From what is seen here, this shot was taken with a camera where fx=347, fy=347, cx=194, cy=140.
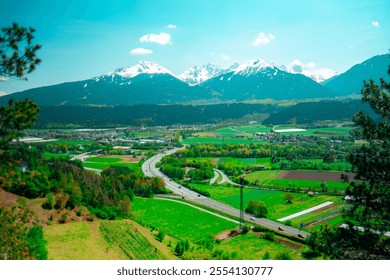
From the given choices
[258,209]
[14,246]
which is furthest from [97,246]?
[258,209]

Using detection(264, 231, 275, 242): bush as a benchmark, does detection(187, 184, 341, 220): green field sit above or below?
below

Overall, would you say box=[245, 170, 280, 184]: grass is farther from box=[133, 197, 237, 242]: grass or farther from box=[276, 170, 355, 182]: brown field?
box=[133, 197, 237, 242]: grass

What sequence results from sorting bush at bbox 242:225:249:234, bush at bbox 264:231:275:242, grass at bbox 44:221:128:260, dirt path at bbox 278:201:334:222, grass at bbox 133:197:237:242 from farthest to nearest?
dirt path at bbox 278:201:334:222 < grass at bbox 133:197:237:242 < bush at bbox 242:225:249:234 < bush at bbox 264:231:275:242 < grass at bbox 44:221:128:260

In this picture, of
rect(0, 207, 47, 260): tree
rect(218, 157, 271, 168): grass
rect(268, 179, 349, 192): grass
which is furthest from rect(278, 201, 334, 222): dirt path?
rect(218, 157, 271, 168): grass

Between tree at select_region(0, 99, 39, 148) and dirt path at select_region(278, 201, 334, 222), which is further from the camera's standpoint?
dirt path at select_region(278, 201, 334, 222)

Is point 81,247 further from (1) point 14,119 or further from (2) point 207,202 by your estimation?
(2) point 207,202

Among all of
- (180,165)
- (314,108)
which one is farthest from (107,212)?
(314,108)
